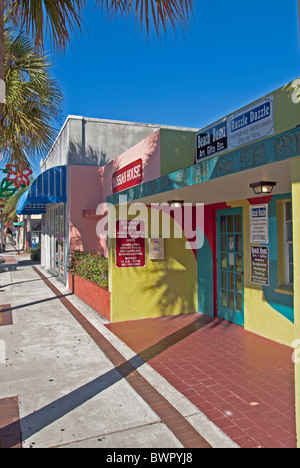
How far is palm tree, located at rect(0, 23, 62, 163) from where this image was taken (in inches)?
283

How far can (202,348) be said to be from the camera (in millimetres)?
6039

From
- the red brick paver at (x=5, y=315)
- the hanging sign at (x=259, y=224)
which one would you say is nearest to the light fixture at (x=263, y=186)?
the hanging sign at (x=259, y=224)

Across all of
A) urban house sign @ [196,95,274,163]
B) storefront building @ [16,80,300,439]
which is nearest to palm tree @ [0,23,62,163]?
storefront building @ [16,80,300,439]

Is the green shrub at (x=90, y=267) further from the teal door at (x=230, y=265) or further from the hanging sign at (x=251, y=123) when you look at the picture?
the hanging sign at (x=251, y=123)

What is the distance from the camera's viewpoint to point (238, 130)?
6.67 meters

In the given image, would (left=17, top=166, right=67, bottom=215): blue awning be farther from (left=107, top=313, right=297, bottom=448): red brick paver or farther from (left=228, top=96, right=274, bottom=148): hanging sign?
(left=228, top=96, right=274, bottom=148): hanging sign

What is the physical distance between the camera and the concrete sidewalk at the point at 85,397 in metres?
3.44

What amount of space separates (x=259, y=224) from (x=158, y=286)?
2748mm

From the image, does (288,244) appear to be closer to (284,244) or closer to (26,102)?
(284,244)

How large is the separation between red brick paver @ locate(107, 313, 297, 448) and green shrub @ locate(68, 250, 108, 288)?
196 centimetres

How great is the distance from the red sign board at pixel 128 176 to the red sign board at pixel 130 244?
166 cm

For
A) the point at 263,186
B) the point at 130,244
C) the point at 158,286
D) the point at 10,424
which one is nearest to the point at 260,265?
the point at 158,286

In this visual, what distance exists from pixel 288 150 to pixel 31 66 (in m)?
6.49

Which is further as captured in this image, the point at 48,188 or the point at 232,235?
the point at 48,188
